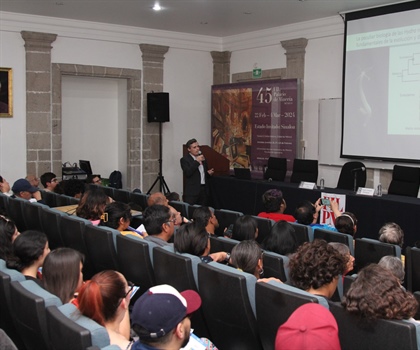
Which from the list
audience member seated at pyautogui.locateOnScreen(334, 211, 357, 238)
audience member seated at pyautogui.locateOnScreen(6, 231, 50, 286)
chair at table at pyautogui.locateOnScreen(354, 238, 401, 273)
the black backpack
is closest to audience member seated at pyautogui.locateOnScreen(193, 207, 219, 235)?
audience member seated at pyautogui.locateOnScreen(334, 211, 357, 238)

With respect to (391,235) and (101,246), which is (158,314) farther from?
(391,235)

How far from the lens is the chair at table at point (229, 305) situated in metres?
2.86

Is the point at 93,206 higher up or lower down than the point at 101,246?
higher up

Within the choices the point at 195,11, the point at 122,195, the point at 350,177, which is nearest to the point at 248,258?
the point at 122,195

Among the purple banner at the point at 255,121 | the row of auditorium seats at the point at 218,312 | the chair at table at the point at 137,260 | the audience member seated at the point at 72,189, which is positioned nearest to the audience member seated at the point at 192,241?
the row of auditorium seats at the point at 218,312

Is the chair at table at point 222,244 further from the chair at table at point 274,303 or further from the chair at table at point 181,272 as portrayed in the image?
the chair at table at point 274,303

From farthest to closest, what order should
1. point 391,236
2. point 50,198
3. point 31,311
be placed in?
point 50,198 → point 391,236 → point 31,311

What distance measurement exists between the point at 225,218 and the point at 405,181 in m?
3.33

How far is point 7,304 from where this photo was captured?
2805mm

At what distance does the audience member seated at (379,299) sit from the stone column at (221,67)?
9.58 metres

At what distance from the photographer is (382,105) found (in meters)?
8.47

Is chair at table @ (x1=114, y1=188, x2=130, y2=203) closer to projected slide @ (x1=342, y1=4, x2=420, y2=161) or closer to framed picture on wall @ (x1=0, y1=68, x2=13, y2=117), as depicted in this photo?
framed picture on wall @ (x1=0, y1=68, x2=13, y2=117)

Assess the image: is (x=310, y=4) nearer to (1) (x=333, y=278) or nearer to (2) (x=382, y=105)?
(2) (x=382, y=105)

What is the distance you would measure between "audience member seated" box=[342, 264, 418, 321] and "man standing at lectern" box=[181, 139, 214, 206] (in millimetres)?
6370
